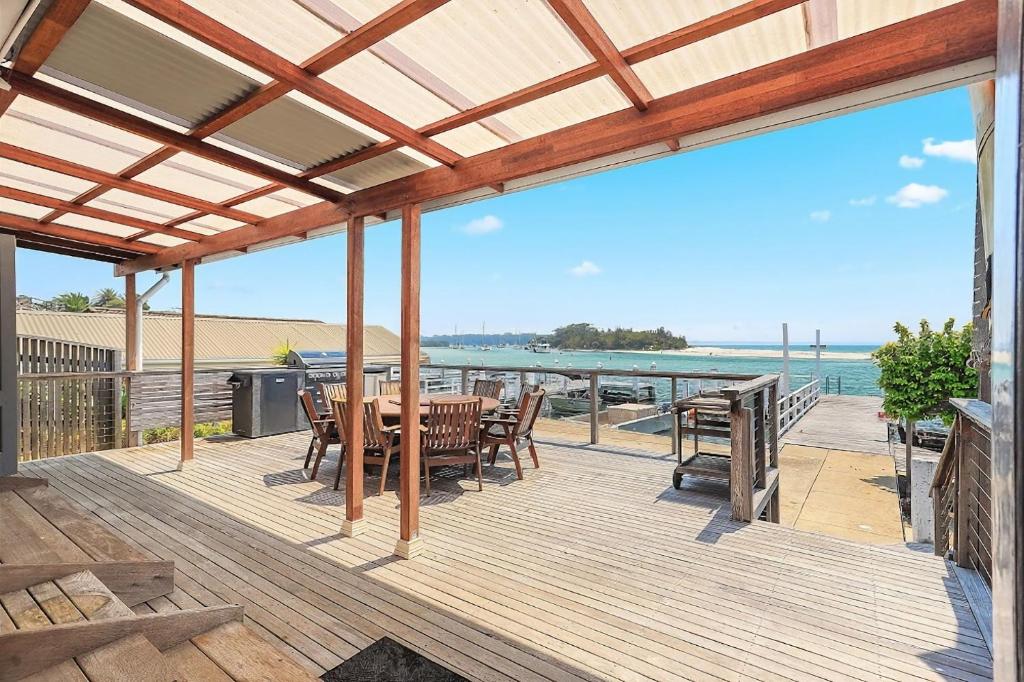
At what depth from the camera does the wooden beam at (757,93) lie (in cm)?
157

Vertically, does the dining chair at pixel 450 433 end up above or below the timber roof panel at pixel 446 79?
below

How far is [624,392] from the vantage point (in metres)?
11.3

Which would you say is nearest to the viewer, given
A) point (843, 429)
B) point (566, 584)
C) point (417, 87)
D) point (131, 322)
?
point (417, 87)

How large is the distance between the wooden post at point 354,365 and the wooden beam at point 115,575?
4.48 feet

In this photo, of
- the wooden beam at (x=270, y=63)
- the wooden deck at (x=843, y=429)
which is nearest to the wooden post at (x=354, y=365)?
the wooden beam at (x=270, y=63)

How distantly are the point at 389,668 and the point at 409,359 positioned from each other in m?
1.72

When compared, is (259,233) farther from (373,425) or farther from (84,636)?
(84,636)

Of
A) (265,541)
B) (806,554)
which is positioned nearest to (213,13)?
(265,541)

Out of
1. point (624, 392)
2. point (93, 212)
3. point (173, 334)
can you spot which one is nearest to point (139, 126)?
point (93, 212)

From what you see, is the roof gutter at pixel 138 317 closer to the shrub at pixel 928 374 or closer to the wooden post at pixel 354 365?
the wooden post at pixel 354 365

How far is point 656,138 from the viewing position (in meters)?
2.17

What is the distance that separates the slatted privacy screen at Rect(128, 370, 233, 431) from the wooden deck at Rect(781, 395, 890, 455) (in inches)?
465

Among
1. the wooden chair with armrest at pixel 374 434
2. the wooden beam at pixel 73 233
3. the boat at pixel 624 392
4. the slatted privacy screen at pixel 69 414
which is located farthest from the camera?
the boat at pixel 624 392

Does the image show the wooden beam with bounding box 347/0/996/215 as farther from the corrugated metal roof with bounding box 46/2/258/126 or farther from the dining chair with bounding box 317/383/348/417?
the dining chair with bounding box 317/383/348/417
